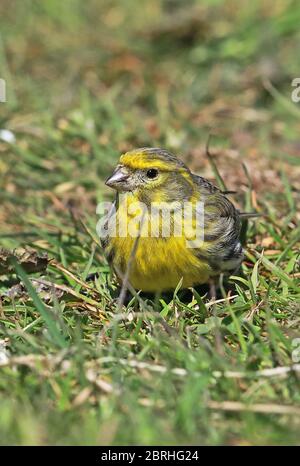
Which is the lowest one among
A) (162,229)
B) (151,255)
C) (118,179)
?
(151,255)

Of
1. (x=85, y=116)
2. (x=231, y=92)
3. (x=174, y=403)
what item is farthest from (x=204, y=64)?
(x=174, y=403)

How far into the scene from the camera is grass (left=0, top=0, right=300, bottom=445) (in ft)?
9.24

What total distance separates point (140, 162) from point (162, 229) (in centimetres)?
34

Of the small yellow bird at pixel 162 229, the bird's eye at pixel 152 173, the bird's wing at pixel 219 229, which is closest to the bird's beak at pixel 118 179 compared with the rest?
the small yellow bird at pixel 162 229

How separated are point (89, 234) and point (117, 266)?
597 mm

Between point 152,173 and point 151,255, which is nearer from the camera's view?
point 151,255

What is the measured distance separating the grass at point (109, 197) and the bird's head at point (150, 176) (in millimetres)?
513

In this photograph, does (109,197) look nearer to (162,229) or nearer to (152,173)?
(152,173)

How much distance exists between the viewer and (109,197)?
495 centimetres

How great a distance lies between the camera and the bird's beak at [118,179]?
3.72 meters

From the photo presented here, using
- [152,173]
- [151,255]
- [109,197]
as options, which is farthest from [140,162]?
[109,197]

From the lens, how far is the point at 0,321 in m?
3.61

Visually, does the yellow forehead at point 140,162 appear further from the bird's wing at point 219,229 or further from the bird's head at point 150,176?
the bird's wing at point 219,229

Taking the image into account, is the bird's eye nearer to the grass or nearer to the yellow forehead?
the yellow forehead
